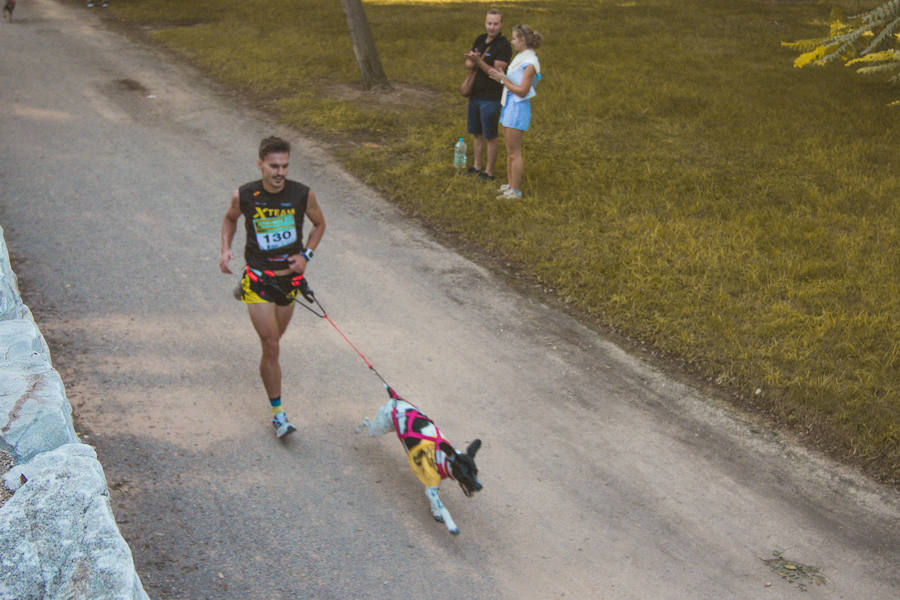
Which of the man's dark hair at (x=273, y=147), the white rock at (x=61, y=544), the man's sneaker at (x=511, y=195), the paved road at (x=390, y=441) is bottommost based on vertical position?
the paved road at (x=390, y=441)

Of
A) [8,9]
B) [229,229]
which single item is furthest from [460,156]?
[8,9]

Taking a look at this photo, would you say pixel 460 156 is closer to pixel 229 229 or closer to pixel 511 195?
pixel 511 195

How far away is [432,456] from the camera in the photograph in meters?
5.43

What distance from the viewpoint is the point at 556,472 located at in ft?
20.9

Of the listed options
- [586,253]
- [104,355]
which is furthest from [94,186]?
[586,253]

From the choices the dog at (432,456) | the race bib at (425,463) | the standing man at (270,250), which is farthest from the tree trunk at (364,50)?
the race bib at (425,463)

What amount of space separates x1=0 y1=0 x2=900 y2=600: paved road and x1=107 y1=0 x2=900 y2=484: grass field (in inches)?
26.2

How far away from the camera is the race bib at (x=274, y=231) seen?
6016mm

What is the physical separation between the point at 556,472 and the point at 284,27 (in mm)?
16019

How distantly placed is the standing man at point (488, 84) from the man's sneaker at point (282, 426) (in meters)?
5.84

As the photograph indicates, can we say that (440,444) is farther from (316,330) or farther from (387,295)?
(387,295)

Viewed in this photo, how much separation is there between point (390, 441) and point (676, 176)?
706 cm

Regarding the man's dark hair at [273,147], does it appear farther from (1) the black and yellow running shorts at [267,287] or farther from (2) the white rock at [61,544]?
(2) the white rock at [61,544]

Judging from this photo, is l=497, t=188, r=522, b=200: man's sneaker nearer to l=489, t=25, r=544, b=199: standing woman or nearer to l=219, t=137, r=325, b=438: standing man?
l=489, t=25, r=544, b=199: standing woman
